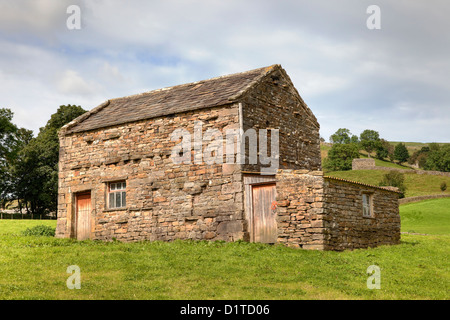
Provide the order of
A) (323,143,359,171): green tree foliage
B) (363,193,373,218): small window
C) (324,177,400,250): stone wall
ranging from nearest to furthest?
(324,177,400,250): stone wall, (363,193,373,218): small window, (323,143,359,171): green tree foliage

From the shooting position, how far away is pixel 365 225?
16.5 metres

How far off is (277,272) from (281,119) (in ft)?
31.4

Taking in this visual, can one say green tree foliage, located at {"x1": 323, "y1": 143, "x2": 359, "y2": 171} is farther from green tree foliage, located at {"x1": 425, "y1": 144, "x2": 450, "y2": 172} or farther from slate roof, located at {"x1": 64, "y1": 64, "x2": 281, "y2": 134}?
slate roof, located at {"x1": 64, "y1": 64, "x2": 281, "y2": 134}

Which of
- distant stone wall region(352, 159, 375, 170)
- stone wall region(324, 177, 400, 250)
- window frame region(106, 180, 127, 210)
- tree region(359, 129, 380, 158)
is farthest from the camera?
tree region(359, 129, 380, 158)

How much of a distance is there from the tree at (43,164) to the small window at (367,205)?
105 feet

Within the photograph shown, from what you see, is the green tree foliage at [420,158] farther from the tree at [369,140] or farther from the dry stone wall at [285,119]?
the dry stone wall at [285,119]

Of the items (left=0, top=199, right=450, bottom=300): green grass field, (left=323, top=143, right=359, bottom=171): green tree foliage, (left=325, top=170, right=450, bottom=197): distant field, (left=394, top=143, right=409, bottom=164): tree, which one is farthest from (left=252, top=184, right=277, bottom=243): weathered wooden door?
(left=394, top=143, right=409, bottom=164): tree

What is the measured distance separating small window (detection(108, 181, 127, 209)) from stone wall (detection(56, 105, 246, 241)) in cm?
29

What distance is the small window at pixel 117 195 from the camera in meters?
19.5

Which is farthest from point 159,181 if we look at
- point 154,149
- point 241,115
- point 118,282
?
point 118,282

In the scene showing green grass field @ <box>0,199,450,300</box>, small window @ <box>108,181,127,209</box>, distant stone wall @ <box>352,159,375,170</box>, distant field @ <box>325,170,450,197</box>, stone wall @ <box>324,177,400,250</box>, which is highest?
distant stone wall @ <box>352,159,375,170</box>

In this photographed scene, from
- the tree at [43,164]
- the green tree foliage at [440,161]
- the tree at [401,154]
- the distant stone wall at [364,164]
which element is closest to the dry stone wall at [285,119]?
the tree at [43,164]

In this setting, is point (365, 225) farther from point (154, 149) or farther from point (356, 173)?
point (356, 173)

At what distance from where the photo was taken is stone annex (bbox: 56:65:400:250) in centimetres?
1516
